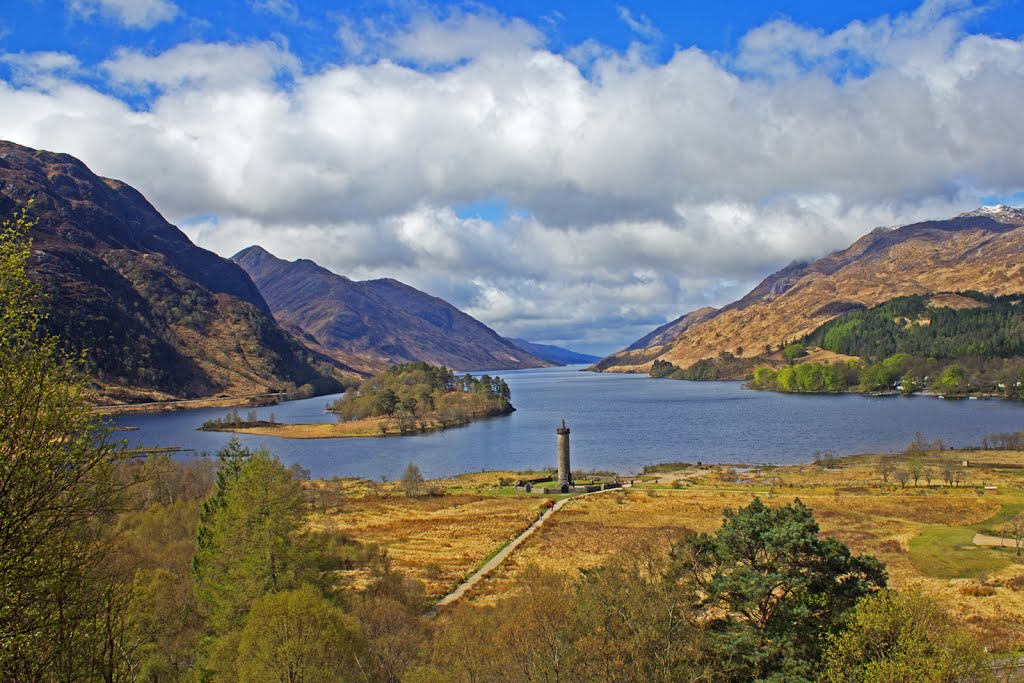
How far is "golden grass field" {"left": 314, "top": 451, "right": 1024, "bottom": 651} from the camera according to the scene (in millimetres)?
41188

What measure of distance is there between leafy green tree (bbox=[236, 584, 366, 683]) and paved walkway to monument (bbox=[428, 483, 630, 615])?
14.5 meters

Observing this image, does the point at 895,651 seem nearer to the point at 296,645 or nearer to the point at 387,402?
the point at 296,645

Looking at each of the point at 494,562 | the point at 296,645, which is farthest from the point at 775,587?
the point at 494,562

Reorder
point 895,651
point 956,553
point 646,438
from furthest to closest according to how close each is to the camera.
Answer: point 646,438 → point 956,553 → point 895,651

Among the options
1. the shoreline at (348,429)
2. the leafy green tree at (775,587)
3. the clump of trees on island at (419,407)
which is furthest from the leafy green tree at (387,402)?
the leafy green tree at (775,587)

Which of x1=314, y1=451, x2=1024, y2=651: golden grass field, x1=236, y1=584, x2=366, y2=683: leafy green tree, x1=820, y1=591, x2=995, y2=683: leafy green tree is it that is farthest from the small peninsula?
x1=820, y1=591, x2=995, y2=683: leafy green tree

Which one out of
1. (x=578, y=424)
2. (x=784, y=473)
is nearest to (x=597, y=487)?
(x=784, y=473)

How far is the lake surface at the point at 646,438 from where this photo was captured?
11281 cm

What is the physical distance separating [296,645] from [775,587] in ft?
50.5

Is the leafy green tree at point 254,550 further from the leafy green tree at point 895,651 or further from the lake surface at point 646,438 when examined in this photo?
the lake surface at point 646,438

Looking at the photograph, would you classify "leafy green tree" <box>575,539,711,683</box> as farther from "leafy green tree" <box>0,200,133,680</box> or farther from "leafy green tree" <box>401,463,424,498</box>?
"leafy green tree" <box>401,463,424,498</box>

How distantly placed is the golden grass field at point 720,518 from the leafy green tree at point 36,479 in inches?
856

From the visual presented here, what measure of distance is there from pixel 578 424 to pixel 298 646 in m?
142

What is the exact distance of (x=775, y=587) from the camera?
2072cm
